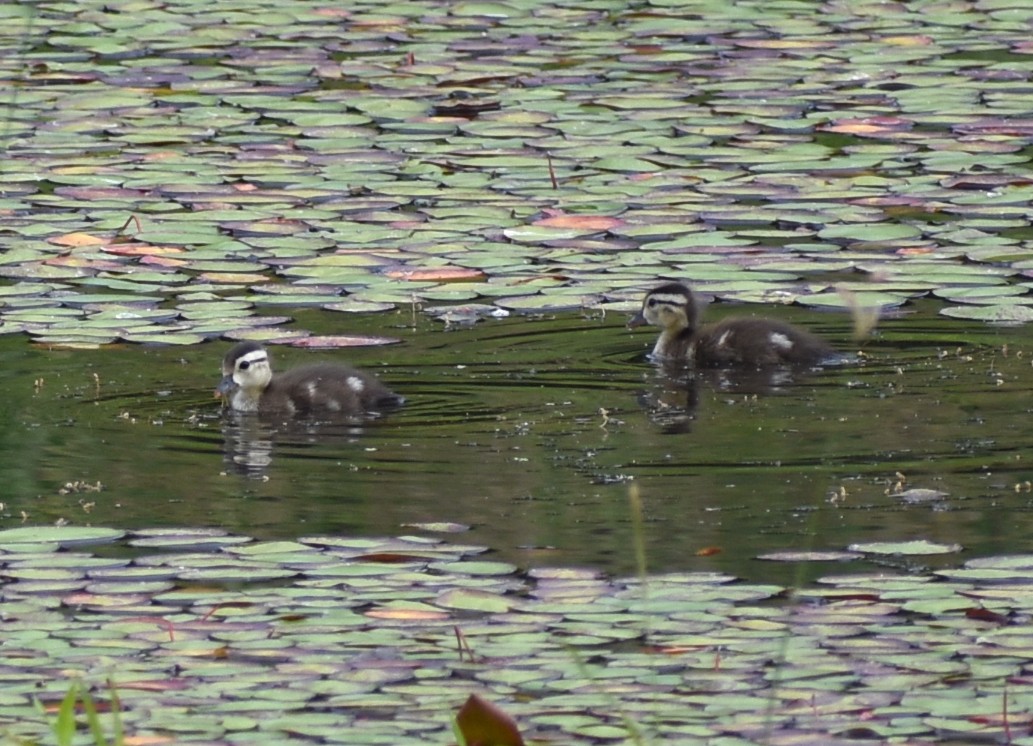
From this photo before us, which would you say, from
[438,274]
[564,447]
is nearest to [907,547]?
[564,447]

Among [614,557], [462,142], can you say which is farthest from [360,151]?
[614,557]

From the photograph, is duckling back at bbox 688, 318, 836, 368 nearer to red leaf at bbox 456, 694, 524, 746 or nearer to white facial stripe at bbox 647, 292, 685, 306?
white facial stripe at bbox 647, 292, 685, 306

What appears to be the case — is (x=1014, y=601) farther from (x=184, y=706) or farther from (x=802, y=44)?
(x=802, y=44)

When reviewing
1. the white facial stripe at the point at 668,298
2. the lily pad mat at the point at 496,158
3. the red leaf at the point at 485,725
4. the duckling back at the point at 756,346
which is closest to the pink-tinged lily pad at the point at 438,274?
the lily pad mat at the point at 496,158

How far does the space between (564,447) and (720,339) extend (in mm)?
1389

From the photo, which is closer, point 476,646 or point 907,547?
point 476,646

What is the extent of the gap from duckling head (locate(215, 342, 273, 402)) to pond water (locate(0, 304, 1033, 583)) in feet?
0.36

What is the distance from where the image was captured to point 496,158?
38.3 feet

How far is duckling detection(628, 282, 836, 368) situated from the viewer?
29.0 feet

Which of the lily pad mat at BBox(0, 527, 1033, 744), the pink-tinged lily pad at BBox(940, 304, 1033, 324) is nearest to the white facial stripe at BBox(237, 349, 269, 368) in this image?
the lily pad mat at BBox(0, 527, 1033, 744)

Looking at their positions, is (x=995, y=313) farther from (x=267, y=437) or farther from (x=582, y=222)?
(x=267, y=437)

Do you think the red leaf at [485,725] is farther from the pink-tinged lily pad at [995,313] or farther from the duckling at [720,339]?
the pink-tinged lily pad at [995,313]

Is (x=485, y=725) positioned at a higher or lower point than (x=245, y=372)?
higher

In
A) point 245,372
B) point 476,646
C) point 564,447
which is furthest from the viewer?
point 245,372
